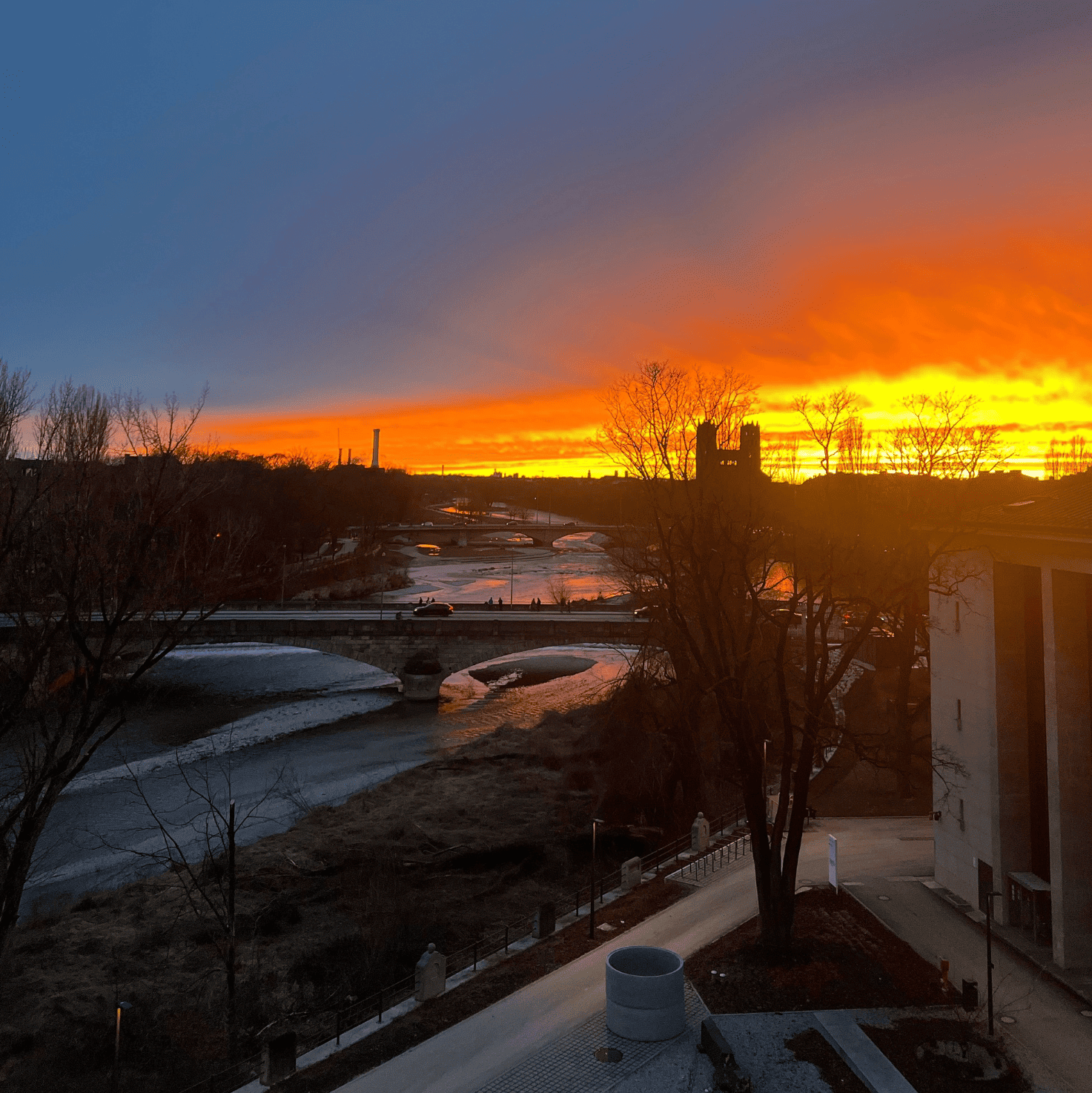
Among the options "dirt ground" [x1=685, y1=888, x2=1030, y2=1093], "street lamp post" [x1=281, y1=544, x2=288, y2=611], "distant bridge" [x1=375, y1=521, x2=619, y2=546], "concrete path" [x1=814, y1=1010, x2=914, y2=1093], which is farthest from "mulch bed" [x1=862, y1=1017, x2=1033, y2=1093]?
"distant bridge" [x1=375, y1=521, x2=619, y2=546]

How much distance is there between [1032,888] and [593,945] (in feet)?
26.3

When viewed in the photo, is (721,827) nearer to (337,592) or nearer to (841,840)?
(841,840)

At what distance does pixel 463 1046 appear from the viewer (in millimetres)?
12328

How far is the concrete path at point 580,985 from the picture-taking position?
459 inches

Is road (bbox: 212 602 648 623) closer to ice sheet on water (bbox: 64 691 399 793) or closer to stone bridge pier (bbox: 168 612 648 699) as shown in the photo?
stone bridge pier (bbox: 168 612 648 699)

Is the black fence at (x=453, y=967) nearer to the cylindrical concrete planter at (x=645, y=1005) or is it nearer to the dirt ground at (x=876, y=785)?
the cylindrical concrete planter at (x=645, y=1005)

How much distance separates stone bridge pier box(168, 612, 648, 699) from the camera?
4400 centimetres

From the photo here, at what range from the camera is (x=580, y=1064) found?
1184cm

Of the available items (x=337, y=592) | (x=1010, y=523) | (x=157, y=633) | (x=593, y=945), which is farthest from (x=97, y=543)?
(x=337, y=592)

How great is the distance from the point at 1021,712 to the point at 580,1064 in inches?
412

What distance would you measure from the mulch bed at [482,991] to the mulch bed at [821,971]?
2.26 m

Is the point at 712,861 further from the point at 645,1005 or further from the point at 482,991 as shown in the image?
the point at 645,1005

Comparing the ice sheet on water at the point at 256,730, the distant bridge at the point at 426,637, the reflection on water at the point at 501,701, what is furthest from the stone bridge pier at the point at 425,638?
the ice sheet on water at the point at 256,730

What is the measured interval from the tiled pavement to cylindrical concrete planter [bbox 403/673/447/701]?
1255 inches
